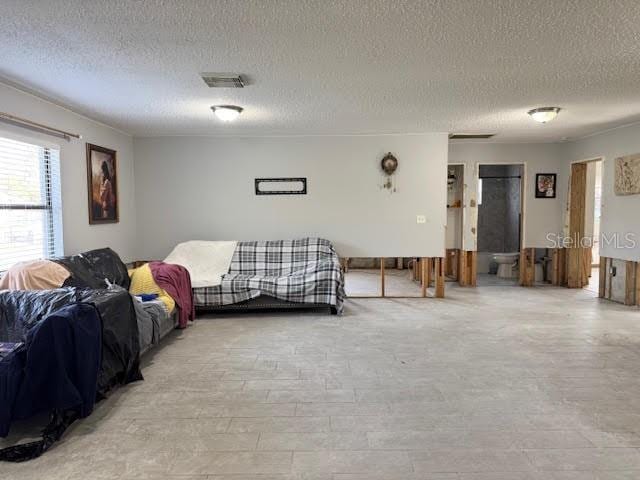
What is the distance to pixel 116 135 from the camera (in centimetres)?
530

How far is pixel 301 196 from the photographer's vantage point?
5824 mm

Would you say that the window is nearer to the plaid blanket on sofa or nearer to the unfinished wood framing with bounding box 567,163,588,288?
the plaid blanket on sofa

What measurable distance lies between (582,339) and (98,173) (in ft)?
17.5

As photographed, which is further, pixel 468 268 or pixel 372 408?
pixel 468 268

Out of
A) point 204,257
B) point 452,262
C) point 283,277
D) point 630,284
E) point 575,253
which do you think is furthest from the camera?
point 452,262

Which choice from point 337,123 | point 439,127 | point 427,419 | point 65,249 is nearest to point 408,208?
point 439,127

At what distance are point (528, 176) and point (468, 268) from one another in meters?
1.75

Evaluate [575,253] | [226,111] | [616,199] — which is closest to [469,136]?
[616,199]

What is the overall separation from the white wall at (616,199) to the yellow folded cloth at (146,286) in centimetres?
547

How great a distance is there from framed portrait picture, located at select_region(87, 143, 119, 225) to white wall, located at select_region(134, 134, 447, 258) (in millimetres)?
638

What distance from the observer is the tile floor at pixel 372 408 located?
202 centimetres

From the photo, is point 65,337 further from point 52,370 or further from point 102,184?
point 102,184

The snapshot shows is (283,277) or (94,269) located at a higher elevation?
(94,269)

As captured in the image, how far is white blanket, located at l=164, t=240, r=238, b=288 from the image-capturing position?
17.3 ft
